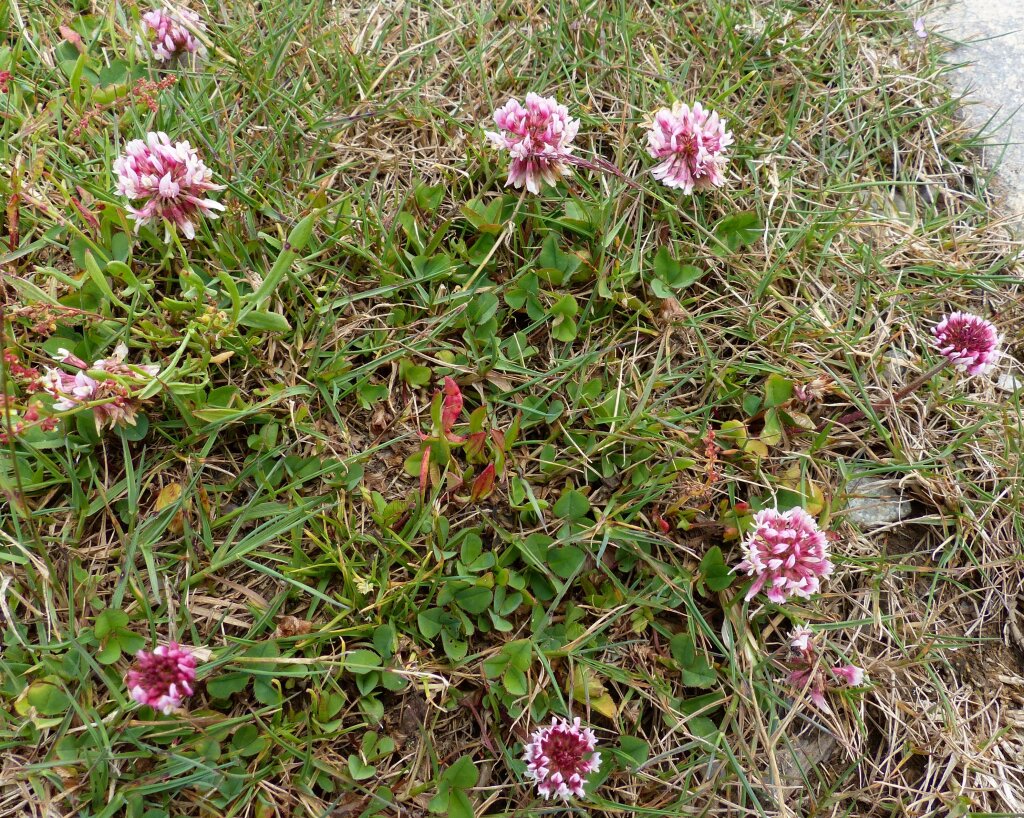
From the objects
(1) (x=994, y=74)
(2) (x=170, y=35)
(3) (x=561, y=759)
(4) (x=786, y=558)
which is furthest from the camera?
(1) (x=994, y=74)

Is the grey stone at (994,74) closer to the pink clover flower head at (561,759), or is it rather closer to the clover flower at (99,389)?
the pink clover flower head at (561,759)

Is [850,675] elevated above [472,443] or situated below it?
below

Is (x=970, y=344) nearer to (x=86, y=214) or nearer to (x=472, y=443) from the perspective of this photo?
(x=472, y=443)

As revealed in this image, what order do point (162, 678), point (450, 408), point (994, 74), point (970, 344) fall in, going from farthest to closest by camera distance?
point (994, 74) < point (970, 344) < point (450, 408) < point (162, 678)

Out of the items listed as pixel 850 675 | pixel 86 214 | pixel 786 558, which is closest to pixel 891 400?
pixel 786 558

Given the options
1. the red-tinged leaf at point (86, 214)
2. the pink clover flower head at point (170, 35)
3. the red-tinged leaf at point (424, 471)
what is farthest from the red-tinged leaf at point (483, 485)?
the pink clover flower head at point (170, 35)

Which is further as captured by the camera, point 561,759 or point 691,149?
point 691,149
